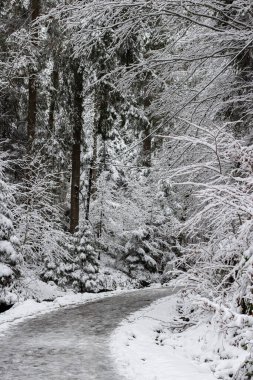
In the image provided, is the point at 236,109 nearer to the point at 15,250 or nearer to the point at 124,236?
the point at 15,250

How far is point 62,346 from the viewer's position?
8.82 metres

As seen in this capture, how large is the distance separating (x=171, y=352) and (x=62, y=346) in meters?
2.08

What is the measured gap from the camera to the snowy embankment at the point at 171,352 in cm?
718

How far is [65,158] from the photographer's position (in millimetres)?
22266

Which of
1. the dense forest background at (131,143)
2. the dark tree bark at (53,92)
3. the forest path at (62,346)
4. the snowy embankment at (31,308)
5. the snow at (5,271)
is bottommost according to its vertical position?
the snowy embankment at (31,308)

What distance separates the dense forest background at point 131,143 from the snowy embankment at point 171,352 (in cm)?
88

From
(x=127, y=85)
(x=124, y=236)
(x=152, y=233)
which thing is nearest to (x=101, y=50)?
(x=127, y=85)

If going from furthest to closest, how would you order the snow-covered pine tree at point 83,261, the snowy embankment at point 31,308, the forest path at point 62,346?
1. the snow-covered pine tree at point 83,261
2. the snowy embankment at point 31,308
3. the forest path at point 62,346

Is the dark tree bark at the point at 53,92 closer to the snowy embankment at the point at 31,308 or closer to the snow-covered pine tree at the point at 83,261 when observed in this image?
the snow-covered pine tree at the point at 83,261

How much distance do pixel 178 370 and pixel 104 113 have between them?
47.7ft

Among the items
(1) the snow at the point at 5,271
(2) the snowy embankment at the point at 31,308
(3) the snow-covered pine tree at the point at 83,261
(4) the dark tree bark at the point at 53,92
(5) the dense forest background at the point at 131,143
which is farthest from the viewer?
(4) the dark tree bark at the point at 53,92

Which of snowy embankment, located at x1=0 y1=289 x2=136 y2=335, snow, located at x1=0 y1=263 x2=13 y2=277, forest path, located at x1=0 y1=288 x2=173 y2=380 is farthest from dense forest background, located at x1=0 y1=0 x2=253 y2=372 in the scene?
forest path, located at x1=0 y1=288 x2=173 y2=380

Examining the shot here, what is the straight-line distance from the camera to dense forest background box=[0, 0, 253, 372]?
7840mm

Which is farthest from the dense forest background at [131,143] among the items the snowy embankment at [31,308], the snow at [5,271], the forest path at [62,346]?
the forest path at [62,346]
